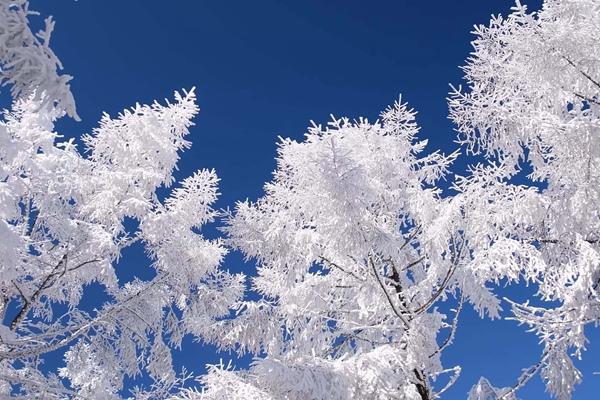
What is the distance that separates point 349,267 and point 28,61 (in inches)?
198

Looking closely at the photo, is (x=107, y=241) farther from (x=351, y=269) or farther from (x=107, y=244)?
(x=351, y=269)

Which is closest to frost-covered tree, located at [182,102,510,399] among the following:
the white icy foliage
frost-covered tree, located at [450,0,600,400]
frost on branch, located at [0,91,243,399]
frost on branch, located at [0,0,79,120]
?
the white icy foliage

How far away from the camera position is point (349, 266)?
7.54 m

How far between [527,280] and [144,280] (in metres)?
7.33

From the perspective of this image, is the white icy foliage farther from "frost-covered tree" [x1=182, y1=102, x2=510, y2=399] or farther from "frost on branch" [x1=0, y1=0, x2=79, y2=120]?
"frost on branch" [x1=0, y1=0, x2=79, y2=120]

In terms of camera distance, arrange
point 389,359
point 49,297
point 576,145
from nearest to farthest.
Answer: point 389,359, point 576,145, point 49,297

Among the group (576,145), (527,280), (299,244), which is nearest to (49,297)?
(299,244)

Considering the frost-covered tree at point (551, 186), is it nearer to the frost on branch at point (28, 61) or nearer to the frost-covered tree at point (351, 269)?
the frost-covered tree at point (351, 269)

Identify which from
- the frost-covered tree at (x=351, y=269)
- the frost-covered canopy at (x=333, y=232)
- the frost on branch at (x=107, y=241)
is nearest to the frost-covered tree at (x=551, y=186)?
the frost-covered canopy at (x=333, y=232)

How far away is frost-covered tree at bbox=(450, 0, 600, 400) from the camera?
6.01 metres

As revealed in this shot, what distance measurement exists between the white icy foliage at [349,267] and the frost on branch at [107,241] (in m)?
1.80

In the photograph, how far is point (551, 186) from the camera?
22.2 ft

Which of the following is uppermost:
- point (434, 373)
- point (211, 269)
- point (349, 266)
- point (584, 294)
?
point (211, 269)

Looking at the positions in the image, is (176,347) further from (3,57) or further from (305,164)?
(3,57)
